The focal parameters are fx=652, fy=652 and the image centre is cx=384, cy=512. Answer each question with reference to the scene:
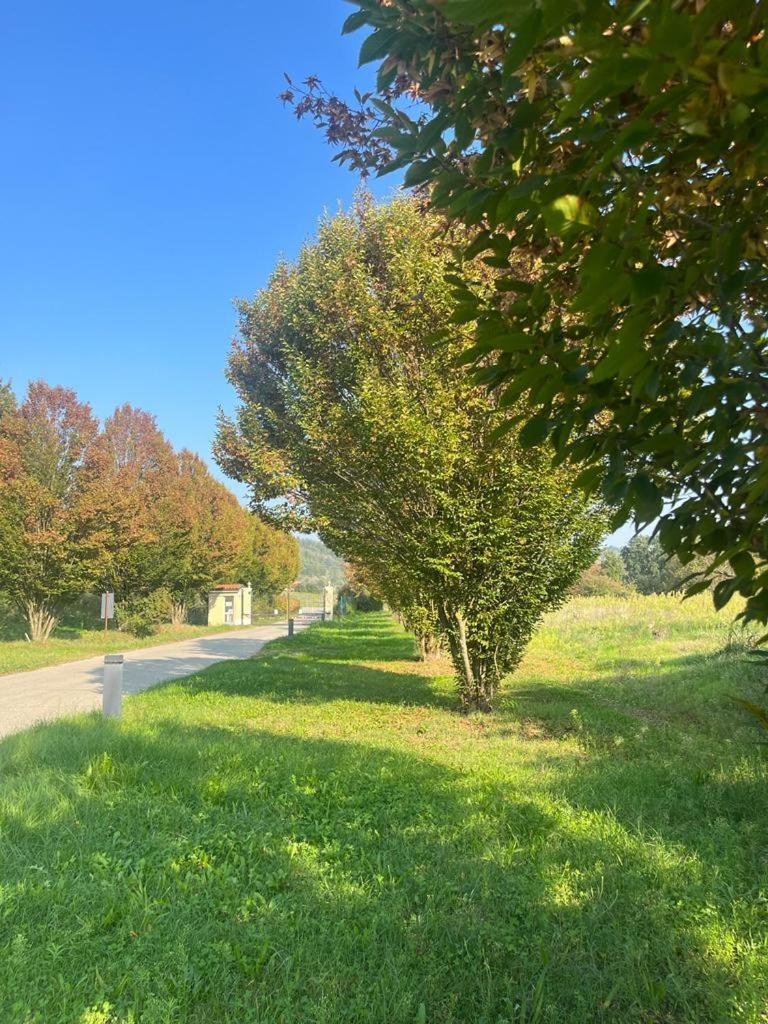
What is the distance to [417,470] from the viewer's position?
8469 mm

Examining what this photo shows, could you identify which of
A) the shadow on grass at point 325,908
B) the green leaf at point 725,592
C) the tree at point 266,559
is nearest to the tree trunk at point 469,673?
the shadow on grass at point 325,908

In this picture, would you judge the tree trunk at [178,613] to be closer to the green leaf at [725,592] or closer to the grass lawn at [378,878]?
the grass lawn at [378,878]

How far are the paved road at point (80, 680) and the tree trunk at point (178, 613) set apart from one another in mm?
14572

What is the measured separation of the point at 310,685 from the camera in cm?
1229

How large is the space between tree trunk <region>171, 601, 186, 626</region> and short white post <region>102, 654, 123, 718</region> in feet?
100

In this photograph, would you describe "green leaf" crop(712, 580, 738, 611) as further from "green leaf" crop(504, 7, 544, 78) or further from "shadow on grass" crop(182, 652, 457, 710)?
"shadow on grass" crop(182, 652, 457, 710)

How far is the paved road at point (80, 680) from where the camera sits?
9.40 metres

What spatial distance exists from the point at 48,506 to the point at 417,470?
59.6 feet

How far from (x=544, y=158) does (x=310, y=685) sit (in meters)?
11.7

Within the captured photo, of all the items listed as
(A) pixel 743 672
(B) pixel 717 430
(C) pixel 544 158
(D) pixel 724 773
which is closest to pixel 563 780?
(D) pixel 724 773

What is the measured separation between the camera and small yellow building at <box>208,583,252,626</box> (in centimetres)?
4450

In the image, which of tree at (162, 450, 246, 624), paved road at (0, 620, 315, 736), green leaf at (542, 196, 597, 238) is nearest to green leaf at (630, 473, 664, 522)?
green leaf at (542, 196, 597, 238)

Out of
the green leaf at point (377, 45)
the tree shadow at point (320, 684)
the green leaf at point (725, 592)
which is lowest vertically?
the tree shadow at point (320, 684)

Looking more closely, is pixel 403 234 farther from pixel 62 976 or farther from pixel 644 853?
pixel 62 976
